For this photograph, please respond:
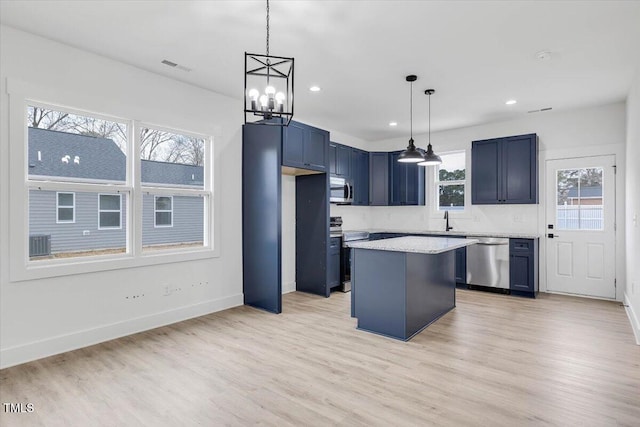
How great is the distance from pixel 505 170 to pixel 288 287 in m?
3.93

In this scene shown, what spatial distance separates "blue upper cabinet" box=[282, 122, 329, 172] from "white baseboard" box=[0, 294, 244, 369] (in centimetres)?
204

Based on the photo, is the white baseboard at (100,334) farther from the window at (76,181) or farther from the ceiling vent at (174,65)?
the ceiling vent at (174,65)

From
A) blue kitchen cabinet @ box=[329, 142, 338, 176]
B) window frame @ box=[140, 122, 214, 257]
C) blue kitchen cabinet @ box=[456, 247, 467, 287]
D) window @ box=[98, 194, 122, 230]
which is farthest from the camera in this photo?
blue kitchen cabinet @ box=[329, 142, 338, 176]

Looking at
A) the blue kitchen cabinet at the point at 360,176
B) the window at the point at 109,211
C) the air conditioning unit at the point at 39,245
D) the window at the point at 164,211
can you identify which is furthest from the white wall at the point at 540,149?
the air conditioning unit at the point at 39,245

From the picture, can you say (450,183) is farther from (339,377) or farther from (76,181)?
(76,181)

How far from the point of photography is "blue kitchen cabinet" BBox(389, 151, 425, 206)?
656 centimetres

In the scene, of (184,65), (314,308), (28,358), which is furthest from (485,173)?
(28,358)

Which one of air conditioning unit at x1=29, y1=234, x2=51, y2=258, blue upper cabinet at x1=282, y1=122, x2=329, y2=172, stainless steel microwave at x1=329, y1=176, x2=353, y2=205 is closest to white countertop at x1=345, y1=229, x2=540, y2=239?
stainless steel microwave at x1=329, y1=176, x2=353, y2=205

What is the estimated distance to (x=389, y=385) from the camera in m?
2.57

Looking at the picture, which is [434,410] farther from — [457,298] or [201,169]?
[201,169]

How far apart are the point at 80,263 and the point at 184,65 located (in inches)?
88.1

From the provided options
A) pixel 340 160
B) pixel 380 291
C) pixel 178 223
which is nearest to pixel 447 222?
pixel 340 160

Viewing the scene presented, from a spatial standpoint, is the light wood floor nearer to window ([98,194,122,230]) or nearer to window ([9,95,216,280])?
window ([9,95,216,280])

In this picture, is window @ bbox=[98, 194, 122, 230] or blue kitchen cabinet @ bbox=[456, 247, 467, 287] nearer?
window @ bbox=[98, 194, 122, 230]
